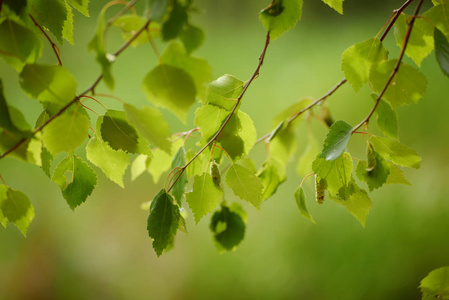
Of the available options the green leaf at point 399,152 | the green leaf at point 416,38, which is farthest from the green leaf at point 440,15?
the green leaf at point 399,152

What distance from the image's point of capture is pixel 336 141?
331mm

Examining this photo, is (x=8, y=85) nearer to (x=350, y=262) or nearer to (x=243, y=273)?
(x=243, y=273)

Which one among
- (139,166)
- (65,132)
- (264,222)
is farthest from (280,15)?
(264,222)

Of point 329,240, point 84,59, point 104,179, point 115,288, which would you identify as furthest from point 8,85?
point 329,240

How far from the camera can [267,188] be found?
0.47m

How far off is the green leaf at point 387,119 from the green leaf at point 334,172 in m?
0.06

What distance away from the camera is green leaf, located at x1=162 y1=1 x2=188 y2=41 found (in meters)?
0.23

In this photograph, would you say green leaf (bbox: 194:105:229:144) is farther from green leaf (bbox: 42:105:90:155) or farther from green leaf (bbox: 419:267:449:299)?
green leaf (bbox: 419:267:449:299)

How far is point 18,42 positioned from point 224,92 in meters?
0.16

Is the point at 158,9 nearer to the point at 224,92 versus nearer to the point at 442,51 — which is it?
the point at 224,92

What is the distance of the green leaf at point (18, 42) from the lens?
10.7 inches

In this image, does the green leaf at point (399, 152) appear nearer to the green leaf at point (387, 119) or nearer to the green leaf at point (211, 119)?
the green leaf at point (387, 119)

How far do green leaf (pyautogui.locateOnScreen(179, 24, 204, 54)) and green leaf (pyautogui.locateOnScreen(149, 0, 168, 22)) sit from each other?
3 centimetres

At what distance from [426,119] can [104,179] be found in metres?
1.01
